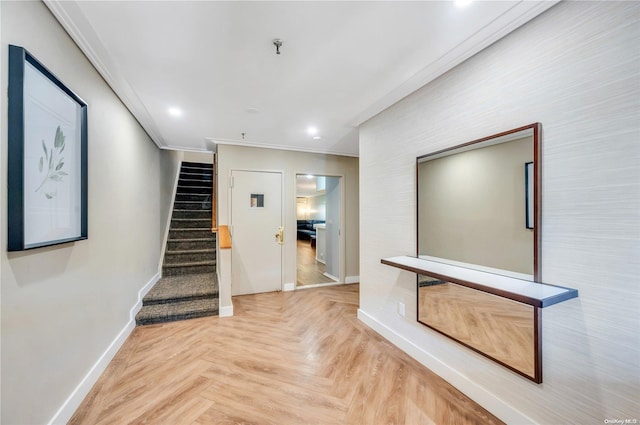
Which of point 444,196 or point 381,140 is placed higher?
point 381,140

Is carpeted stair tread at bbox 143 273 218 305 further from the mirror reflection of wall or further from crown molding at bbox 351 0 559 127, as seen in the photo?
crown molding at bbox 351 0 559 127

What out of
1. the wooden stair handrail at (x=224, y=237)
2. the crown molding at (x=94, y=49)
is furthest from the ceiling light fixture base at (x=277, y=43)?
the wooden stair handrail at (x=224, y=237)

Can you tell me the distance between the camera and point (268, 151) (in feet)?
13.5

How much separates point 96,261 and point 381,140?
2.81 m

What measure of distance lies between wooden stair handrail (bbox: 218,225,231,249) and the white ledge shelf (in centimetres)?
209

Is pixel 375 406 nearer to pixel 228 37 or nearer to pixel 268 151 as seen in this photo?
pixel 228 37

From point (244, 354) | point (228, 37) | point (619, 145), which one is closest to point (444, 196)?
point (619, 145)

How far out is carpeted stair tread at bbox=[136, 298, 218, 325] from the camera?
9.34 feet

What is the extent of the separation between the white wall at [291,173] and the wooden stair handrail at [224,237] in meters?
0.22

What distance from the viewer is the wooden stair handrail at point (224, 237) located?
10.3ft

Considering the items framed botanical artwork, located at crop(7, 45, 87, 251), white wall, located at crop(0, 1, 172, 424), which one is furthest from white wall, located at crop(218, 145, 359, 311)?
framed botanical artwork, located at crop(7, 45, 87, 251)

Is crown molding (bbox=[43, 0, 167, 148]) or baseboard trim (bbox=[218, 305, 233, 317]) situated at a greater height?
crown molding (bbox=[43, 0, 167, 148])

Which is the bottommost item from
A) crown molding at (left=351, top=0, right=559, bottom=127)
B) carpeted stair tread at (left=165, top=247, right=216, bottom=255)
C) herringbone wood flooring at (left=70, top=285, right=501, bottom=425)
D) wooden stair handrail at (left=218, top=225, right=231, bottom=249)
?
herringbone wood flooring at (left=70, top=285, right=501, bottom=425)

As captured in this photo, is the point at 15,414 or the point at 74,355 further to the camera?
the point at 74,355
